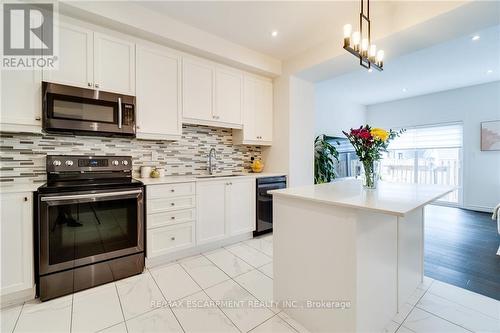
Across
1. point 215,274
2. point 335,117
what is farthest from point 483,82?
point 215,274

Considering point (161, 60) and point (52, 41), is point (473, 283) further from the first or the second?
point (52, 41)

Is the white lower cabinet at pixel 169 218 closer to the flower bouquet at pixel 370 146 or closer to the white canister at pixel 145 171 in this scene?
the white canister at pixel 145 171

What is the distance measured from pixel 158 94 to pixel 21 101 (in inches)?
46.2

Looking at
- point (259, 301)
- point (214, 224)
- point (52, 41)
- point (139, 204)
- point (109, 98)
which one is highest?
point (52, 41)

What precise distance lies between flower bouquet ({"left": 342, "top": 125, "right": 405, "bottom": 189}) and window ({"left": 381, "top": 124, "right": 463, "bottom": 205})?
4.29m

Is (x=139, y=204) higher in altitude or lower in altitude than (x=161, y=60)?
lower

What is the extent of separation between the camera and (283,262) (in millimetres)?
1672

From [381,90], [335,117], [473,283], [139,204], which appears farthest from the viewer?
[335,117]

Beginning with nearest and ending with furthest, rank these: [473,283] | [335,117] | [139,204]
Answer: [473,283] → [139,204] → [335,117]

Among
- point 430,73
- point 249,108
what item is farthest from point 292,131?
point 430,73

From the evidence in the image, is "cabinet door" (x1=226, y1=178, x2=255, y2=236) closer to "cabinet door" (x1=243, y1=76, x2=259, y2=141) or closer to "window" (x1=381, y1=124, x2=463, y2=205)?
"cabinet door" (x1=243, y1=76, x2=259, y2=141)

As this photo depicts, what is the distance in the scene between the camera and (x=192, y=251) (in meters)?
2.69

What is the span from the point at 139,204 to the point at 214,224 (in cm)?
95

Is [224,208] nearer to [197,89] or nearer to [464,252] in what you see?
[197,89]
